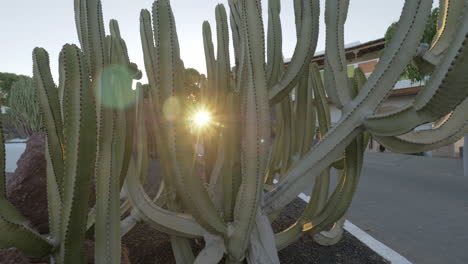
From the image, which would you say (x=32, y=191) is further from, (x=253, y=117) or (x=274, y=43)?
(x=274, y=43)

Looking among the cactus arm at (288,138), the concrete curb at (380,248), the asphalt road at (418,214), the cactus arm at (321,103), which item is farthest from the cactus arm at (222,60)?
the asphalt road at (418,214)

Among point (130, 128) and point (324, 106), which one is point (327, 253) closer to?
point (324, 106)

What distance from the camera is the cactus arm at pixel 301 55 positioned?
1.85m

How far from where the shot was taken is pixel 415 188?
6.10 m

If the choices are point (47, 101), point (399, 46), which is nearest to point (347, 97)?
point (399, 46)

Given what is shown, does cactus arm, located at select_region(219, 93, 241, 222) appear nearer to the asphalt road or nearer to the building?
the asphalt road

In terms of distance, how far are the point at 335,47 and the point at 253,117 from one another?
914 mm

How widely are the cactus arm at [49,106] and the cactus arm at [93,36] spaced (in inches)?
7.4

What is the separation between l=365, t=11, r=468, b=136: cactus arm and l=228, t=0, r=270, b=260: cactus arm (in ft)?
2.07

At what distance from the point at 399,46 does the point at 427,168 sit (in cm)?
926

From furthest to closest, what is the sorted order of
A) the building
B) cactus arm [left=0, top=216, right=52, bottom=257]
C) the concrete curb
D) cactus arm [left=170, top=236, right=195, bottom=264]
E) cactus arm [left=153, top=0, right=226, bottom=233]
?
1. the building
2. the concrete curb
3. cactus arm [left=170, top=236, right=195, bottom=264]
4. cactus arm [left=153, top=0, right=226, bottom=233]
5. cactus arm [left=0, top=216, right=52, bottom=257]

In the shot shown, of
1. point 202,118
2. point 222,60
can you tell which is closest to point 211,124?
point 202,118

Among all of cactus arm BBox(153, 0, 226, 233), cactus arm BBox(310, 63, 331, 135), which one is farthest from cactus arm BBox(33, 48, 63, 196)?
cactus arm BBox(310, 63, 331, 135)

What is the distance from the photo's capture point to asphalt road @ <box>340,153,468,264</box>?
290 centimetres
